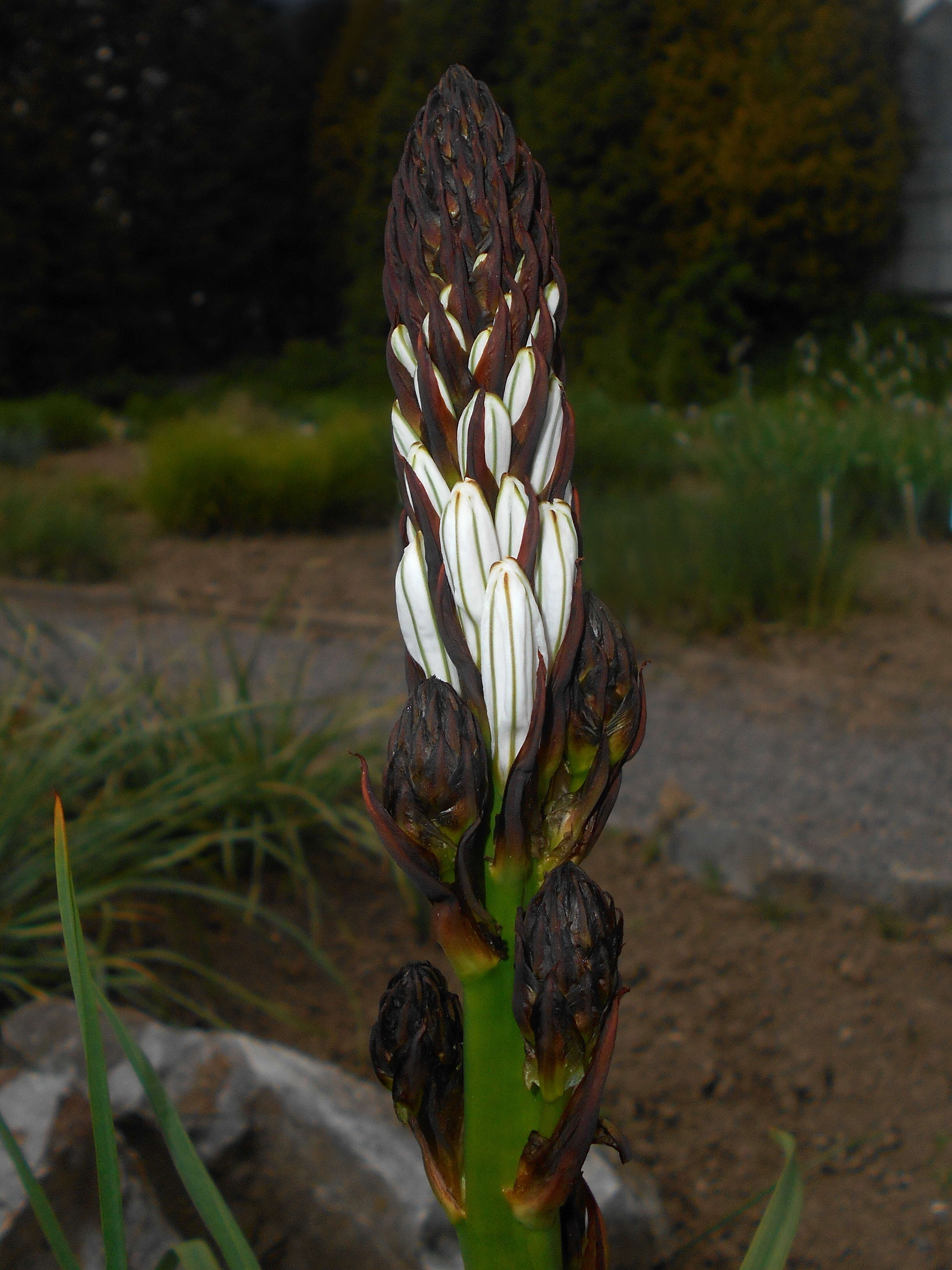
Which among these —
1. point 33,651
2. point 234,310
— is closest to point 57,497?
point 33,651

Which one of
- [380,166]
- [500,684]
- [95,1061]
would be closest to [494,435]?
[500,684]

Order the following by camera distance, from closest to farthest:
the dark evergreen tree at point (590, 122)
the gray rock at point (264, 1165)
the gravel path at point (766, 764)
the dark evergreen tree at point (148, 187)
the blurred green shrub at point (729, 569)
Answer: the gray rock at point (264, 1165) → the gravel path at point (766, 764) → the blurred green shrub at point (729, 569) → the dark evergreen tree at point (590, 122) → the dark evergreen tree at point (148, 187)

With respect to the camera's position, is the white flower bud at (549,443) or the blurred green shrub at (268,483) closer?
the white flower bud at (549,443)

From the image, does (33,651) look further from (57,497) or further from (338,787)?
(57,497)

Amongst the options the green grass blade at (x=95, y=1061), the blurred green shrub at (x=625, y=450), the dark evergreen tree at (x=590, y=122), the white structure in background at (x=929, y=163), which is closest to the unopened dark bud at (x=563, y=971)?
the green grass blade at (x=95, y=1061)

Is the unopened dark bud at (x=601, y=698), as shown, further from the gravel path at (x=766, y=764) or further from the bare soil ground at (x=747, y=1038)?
the gravel path at (x=766, y=764)

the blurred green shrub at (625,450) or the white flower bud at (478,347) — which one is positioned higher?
the white flower bud at (478,347)

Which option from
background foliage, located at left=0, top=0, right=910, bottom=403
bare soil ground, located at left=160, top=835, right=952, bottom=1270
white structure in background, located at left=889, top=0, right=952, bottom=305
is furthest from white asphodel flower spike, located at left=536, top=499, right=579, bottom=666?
white structure in background, located at left=889, top=0, right=952, bottom=305
